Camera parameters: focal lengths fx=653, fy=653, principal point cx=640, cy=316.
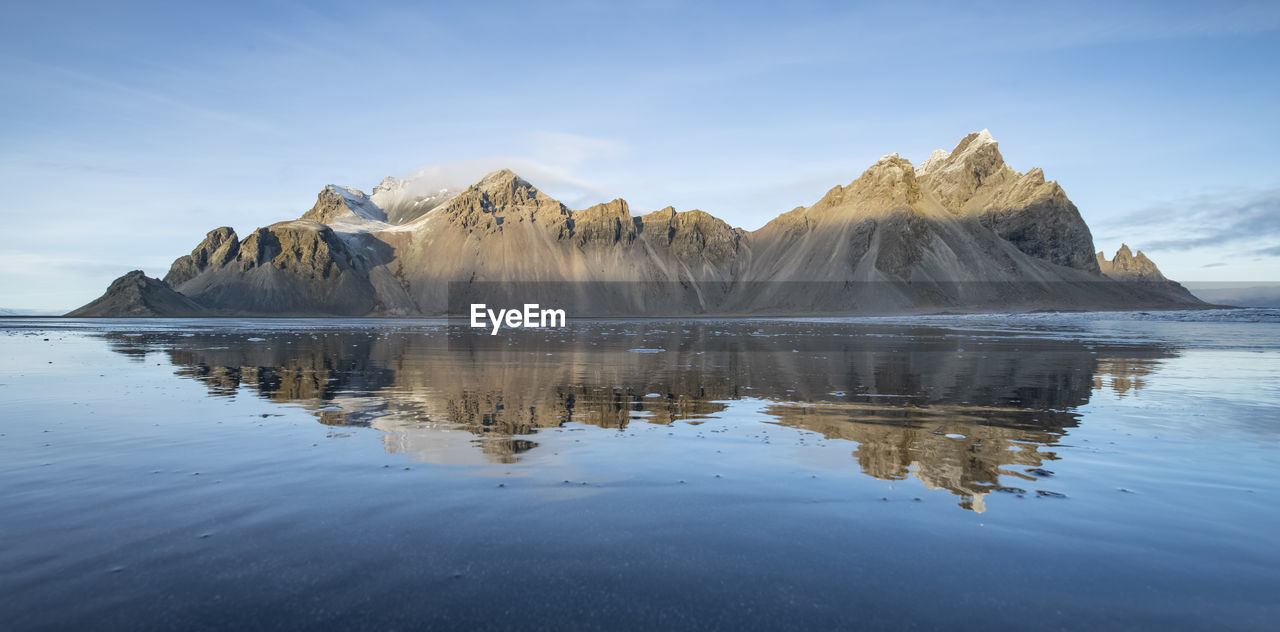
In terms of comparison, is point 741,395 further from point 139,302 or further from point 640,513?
point 139,302

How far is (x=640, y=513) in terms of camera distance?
6605mm

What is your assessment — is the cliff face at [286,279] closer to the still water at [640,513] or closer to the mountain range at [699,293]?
the mountain range at [699,293]

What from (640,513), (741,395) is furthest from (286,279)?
(640,513)

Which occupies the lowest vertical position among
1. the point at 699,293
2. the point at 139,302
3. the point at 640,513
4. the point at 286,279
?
the point at 640,513

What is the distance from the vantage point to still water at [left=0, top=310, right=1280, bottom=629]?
4.46 meters

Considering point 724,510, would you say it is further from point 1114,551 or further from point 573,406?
point 573,406

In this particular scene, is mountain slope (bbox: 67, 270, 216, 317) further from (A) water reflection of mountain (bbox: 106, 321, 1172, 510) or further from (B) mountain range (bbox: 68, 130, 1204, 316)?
(A) water reflection of mountain (bbox: 106, 321, 1172, 510)

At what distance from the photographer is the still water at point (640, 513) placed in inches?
176

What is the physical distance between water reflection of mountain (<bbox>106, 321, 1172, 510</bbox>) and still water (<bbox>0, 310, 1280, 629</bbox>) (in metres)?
0.13

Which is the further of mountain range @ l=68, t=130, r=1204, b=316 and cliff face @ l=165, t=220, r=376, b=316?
cliff face @ l=165, t=220, r=376, b=316

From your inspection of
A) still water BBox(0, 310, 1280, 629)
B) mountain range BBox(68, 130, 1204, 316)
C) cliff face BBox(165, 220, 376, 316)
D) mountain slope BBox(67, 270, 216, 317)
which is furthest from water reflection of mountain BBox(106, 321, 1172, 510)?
cliff face BBox(165, 220, 376, 316)

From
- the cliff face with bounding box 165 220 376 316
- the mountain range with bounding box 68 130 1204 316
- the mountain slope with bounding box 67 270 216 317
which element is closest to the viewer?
the mountain slope with bounding box 67 270 216 317

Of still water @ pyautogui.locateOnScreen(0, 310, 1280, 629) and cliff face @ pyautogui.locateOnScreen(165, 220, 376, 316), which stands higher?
cliff face @ pyautogui.locateOnScreen(165, 220, 376, 316)

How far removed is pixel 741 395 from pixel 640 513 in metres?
9.95
